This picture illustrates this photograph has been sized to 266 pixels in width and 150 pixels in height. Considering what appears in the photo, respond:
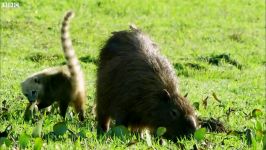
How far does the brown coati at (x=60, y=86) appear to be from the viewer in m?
8.56

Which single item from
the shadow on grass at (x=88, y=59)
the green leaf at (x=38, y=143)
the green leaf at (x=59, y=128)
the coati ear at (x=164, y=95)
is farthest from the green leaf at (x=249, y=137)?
the shadow on grass at (x=88, y=59)

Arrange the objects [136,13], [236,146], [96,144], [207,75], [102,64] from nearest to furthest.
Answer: [96,144]
[236,146]
[102,64]
[207,75]
[136,13]

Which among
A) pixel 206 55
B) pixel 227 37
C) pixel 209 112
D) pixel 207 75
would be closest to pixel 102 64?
Answer: pixel 209 112

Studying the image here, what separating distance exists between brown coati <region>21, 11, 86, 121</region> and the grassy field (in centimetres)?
18

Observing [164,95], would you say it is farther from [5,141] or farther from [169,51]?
[169,51]

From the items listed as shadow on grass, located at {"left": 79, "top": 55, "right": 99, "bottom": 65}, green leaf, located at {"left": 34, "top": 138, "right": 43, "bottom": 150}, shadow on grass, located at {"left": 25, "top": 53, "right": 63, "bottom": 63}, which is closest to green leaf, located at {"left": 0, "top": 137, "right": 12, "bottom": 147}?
green leaf, located at {"left": 34, "top": 138, "right": 43, "bottom": 150}

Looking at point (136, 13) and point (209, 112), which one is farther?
point (136, 13)

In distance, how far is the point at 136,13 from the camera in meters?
18.8

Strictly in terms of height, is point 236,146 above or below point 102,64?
below

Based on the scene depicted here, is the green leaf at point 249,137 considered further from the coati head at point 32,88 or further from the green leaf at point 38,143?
the coati head at point 32,88

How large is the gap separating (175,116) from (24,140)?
6.94 feet

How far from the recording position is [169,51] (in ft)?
48.6

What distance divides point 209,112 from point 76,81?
1886 millimetres

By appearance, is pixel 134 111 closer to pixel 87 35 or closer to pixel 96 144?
pixel 96 144
